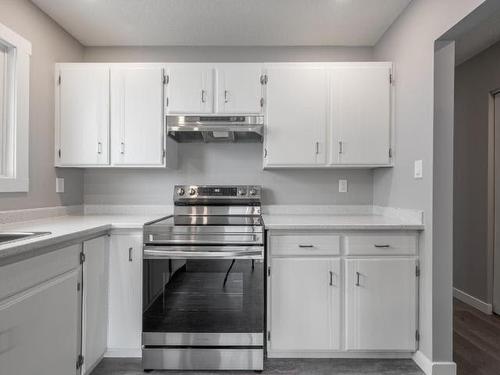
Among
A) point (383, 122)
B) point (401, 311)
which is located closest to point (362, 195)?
point (383, 122)

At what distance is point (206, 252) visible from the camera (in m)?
1.96

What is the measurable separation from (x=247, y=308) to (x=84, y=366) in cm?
99

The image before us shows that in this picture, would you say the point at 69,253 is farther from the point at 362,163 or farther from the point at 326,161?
the point at 362,163

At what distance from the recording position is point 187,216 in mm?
2658

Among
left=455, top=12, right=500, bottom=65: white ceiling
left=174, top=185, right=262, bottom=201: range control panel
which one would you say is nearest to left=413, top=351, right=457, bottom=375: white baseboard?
left=174, top=185, right=262, bottom=201: range control panel

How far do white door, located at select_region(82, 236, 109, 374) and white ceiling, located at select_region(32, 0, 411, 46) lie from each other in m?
1.62

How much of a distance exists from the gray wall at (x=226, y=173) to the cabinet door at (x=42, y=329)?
46.6 inches

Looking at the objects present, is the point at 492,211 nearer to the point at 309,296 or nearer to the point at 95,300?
the point at 309,296

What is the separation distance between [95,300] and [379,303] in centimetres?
180

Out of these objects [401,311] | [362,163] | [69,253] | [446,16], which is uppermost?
[446,16]

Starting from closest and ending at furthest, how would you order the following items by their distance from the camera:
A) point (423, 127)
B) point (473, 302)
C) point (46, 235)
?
point (46, 235) → point (423, 127) → point (473, 302)

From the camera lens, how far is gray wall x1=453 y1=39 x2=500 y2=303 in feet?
9.77

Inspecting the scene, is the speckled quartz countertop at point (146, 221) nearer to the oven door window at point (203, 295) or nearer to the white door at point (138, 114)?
the oven door window at point (203, 295)

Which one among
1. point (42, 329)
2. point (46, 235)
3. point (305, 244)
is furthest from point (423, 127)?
point (42, 329)
